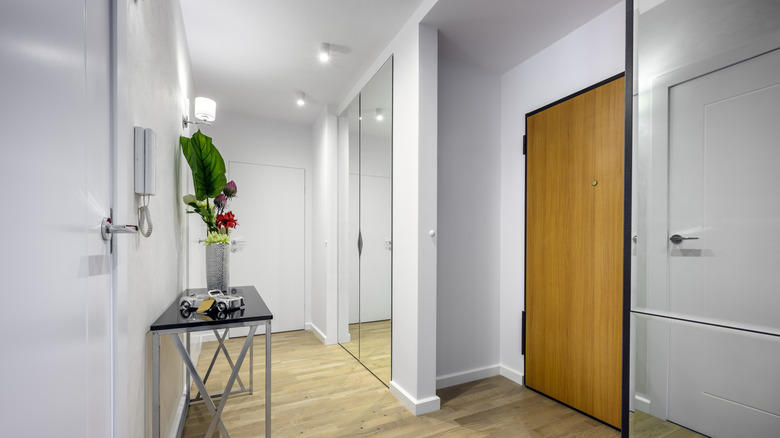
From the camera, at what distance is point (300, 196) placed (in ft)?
14.6

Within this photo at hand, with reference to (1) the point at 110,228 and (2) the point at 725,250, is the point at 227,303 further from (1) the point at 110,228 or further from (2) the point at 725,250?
(2) the point at 725,250

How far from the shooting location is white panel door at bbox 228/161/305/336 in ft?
13.4

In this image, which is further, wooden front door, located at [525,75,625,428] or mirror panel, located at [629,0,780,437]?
wooden front door, located at [525,75,625,428]

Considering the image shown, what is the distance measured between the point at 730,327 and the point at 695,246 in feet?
0.82

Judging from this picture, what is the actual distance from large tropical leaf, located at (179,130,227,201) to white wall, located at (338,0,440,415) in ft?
3.95

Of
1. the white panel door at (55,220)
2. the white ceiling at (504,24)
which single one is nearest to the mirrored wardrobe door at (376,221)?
the white ceiling at (504,24)

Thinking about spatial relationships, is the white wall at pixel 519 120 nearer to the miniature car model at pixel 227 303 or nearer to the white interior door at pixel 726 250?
the white interior door at pixel 726 250

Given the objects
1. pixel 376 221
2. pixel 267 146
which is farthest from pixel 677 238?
pixel 267 146

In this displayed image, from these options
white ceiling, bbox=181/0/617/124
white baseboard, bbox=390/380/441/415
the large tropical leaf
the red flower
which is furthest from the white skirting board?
white ceiling, bbox=181/0/617/124

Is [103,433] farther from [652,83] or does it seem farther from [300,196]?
[300,196]

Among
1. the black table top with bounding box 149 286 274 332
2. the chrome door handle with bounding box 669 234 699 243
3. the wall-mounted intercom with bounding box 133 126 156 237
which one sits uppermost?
the wall-mounted intercom with bounding box 133 126 156 237

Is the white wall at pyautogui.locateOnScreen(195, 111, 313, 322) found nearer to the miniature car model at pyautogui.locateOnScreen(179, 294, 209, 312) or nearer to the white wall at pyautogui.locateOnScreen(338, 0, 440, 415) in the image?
the miniature car model at pyautogui.locateOnScreen(179, 294, 209, 312)

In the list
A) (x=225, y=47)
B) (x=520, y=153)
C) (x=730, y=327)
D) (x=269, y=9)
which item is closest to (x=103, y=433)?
(x=730, y=327)

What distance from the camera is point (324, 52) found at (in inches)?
107
